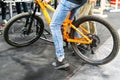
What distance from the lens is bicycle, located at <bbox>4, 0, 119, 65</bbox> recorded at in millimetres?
3232

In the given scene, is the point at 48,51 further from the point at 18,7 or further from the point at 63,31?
the point at 18,7

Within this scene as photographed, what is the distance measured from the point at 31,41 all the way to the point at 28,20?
425mm

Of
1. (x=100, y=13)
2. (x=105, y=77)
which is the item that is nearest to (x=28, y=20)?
(x=105, y=77)

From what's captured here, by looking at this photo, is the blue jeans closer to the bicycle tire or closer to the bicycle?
the bicycle

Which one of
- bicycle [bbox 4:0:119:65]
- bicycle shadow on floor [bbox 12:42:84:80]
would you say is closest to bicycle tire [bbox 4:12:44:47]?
bicycle [bbox 4:0:119:65]

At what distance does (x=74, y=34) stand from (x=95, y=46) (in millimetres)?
337

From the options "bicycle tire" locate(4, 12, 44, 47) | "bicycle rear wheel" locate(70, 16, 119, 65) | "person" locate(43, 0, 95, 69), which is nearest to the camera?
"person" locate(43, 0, 95, 69)

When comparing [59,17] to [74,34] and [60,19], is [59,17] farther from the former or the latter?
[74,34]

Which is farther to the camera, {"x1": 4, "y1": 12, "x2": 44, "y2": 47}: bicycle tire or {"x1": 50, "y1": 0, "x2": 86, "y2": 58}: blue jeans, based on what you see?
{"x1": 4, "y1": 12, "x2": 44, "y2": 47}: bicycle tire

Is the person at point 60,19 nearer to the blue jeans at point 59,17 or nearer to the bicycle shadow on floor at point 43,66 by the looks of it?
the blue jeans at point 59,17

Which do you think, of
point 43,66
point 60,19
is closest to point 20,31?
point 43,66

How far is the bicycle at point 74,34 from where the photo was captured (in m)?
3.23

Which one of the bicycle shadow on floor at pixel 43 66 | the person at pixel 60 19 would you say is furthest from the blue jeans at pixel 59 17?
the bicycle shadow on floor at pixel 43 66

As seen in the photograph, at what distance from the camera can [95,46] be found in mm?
3426
